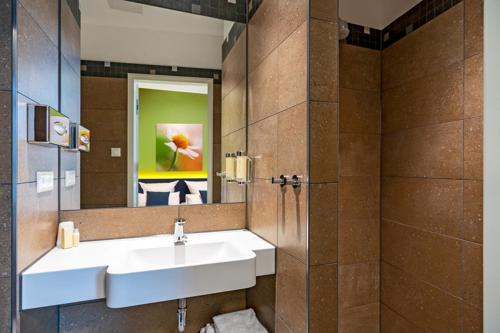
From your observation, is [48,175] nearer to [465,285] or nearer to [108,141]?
[108,141]

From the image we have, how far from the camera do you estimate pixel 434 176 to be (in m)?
1.57

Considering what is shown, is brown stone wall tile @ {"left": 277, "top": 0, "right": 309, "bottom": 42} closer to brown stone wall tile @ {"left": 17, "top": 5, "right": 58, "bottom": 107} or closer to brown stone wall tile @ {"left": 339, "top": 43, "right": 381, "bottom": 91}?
brown stone wall tile @ {"left": 339, "top": 43, "right": 381, "bottom": 91}

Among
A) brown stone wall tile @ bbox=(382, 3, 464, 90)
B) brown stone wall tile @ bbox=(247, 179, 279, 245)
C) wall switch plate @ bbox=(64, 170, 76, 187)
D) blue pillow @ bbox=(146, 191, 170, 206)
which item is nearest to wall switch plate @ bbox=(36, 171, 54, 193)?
wall switch plate @ bbox=(64, 170, 76, 187)

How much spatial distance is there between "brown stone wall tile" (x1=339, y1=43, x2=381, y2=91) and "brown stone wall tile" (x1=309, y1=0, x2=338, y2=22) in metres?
0.78

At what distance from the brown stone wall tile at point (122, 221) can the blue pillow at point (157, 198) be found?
0.10ft

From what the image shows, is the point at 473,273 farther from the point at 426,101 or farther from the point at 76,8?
the point at 76,8

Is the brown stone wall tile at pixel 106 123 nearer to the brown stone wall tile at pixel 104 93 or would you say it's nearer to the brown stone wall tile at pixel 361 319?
the brown stone wall tile at pixel 104 93

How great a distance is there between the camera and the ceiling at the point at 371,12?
1.92 meters

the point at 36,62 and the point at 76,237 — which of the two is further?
the point at 76,237

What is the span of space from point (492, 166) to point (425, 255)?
797mm

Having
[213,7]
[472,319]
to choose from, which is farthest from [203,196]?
[472,319]

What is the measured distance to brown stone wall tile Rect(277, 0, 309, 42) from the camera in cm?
115

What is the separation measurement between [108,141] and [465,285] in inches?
80.3

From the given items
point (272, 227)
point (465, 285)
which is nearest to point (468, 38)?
point (465, 285)
